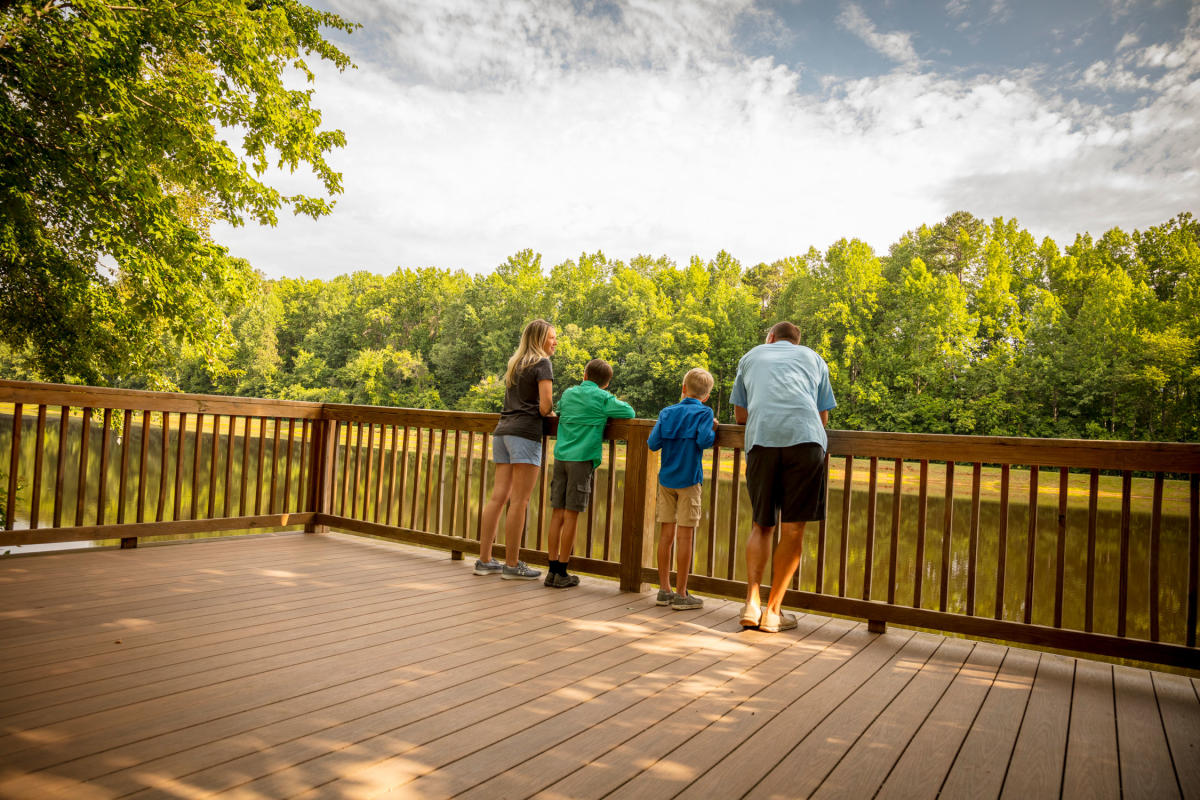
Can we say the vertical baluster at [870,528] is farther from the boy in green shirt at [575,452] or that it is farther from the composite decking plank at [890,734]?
the boy in green shirt at [575,452]

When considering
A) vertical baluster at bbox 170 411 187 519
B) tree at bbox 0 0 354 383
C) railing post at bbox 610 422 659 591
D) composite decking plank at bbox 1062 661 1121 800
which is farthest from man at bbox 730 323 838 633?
tree at bbox 0 0 354 383

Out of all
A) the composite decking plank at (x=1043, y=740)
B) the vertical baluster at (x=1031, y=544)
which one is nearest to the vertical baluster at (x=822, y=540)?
the vertical baluster at (x=1031, y=544)

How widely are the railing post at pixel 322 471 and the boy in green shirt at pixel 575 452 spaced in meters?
2.34

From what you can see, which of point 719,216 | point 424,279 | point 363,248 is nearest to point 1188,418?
point 719,216

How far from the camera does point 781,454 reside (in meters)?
3.37

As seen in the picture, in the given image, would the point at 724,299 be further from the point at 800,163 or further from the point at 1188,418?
the point at 1188,418

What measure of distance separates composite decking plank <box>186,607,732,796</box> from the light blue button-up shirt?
45.4 inches

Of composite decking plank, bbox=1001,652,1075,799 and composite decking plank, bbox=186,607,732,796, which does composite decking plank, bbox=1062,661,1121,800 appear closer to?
composite decking plank, bbox=1001,652,1075,799

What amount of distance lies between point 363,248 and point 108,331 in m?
50.6

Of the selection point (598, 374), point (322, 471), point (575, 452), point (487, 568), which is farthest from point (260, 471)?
point (598, 374)

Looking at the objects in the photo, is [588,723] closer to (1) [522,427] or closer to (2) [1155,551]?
(1) [522,427]

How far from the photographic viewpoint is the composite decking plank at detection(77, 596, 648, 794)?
182 cm

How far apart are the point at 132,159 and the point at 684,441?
261 inches

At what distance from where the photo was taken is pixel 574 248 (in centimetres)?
5122
